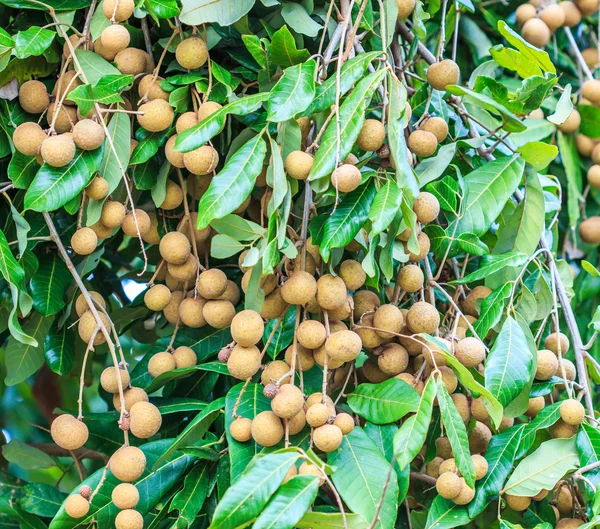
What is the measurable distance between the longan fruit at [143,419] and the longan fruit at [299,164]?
0.33 meters

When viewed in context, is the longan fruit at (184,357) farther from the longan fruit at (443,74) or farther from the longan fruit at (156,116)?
the longan fruit at (443,74)

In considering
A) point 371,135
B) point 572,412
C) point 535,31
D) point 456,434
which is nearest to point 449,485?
point 456,434

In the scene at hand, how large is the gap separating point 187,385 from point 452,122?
59 cm

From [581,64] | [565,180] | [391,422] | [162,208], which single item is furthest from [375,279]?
[581,64]

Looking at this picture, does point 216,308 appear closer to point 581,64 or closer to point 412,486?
point 412,486

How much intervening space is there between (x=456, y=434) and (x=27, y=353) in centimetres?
61

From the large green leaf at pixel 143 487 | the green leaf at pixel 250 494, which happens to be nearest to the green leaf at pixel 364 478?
the green leaf at pixel 250 494

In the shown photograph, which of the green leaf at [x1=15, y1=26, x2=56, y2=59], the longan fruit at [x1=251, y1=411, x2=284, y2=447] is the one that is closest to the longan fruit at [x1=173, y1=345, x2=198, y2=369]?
the longan fruit at [x1=251, y1=411, x2=284, y2=447]

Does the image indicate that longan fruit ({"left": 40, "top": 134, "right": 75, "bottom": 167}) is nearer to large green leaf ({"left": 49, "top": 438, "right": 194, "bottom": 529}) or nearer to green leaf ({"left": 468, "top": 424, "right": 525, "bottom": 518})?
large green leaf ({"left": 49, "top": 438, "right": 194, "bottom": 529})

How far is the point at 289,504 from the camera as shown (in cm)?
76

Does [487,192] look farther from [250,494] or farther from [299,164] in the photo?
[250,494]

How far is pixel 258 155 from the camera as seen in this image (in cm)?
92

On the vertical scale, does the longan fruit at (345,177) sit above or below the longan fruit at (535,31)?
above

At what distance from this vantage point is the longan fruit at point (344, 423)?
91 centimetres
